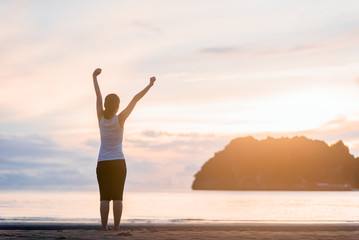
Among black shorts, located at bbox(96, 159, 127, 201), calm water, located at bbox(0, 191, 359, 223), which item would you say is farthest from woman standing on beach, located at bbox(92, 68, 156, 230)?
calm water, located at bbox(0, 191, 359, 223)

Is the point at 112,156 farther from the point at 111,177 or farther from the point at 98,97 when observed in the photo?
the point at 98,97

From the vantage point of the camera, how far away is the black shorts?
27.8 feet

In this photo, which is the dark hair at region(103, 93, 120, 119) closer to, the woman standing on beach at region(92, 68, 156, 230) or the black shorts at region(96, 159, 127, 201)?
the woman standing on beach at region(92, 68, 156, 230)

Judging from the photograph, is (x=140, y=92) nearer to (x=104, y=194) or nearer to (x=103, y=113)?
(x=103, y=113)

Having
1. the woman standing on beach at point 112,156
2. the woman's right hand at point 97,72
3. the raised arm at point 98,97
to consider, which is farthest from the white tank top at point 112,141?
the woman's right hand at point 97,72

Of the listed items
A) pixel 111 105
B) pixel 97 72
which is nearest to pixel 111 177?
pixel 111 105

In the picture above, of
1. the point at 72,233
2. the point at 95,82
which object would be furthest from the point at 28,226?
the point at 95,82

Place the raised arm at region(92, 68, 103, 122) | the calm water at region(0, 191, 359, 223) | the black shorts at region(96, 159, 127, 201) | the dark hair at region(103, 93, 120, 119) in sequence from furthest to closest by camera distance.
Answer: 1. the calm water at region(0, 191, 359, 223)
2. the raised arm at region(92, 68, 103, 122)
3. the dark hair at region(103, 93, 120, 119)
4. the black shorts at region(96, 159, 127, 201)

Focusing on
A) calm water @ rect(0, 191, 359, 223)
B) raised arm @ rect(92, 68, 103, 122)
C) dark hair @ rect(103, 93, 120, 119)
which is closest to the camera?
dark hair @ rect(103, 93, 120, 119)

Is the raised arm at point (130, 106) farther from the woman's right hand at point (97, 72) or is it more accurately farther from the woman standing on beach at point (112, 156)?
the woman's right hand at point (97, 72)

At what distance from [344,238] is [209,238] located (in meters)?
2.31

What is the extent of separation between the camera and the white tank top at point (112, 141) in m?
8.55

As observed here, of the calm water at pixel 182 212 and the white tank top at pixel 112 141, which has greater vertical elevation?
the white tank top at pixel 112 141

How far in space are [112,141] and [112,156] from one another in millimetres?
248
